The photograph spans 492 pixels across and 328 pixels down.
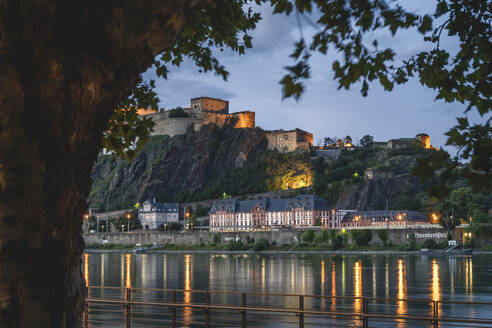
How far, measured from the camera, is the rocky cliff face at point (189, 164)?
138125mm

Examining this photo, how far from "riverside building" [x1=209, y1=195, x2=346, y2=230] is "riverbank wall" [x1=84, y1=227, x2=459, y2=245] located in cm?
1342

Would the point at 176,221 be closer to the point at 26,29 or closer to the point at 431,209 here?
the point at 431,209

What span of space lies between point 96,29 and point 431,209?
9480cm

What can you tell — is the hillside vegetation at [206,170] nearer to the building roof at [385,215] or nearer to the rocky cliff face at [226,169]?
the rocky cliff face at [226,169]

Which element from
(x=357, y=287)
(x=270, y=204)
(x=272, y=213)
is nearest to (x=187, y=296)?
(x=357, y=287)

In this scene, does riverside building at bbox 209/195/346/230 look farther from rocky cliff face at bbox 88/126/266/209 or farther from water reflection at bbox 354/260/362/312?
water reflection at bbox 354/260/362/312

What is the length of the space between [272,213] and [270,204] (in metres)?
2.31

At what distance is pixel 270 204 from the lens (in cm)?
11488

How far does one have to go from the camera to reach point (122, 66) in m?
4.00

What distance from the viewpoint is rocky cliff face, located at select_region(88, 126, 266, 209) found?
138 metres

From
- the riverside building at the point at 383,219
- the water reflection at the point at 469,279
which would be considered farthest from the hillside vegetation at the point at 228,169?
the water reflection at the point at 469,279

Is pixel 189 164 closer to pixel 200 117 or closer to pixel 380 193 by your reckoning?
pixel 200 117

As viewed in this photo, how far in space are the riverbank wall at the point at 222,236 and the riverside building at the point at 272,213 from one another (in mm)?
13423

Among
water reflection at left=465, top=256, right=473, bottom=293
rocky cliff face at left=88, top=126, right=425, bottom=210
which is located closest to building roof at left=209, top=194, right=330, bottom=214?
rocky cliff face at left=88, top=126, right=425, bottom=210
